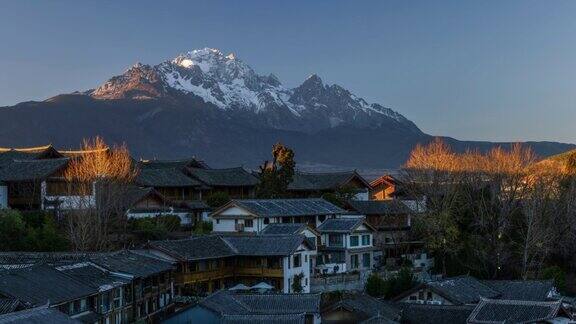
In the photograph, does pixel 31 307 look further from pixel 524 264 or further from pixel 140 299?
pixel 524 264

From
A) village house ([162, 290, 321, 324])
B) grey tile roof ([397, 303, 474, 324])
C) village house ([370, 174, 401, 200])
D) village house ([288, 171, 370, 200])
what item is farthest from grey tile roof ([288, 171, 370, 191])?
village house ([162, 290, 321, 324])

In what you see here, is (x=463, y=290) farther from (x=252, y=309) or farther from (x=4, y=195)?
(x=4, y=195)

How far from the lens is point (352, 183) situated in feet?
217

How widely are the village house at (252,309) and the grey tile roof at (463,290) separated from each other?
891cm

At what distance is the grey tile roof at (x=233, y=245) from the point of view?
42256 mm

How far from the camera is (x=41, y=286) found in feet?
96.3

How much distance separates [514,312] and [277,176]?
2451cm

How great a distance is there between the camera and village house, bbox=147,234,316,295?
42688 mm

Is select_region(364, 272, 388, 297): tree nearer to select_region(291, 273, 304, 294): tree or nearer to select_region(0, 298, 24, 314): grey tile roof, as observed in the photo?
select_region(291, 273, 304, 294): tree

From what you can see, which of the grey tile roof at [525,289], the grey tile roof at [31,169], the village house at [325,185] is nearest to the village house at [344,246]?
the grey tile roof at [525,289]

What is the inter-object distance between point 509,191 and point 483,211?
3.17 m

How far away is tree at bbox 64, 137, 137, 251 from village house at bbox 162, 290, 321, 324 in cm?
936

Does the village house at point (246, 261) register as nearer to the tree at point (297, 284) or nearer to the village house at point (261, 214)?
the tree at point (297, 284)

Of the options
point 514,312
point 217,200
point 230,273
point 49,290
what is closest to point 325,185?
point 217,200
